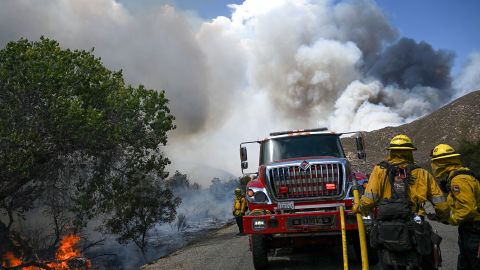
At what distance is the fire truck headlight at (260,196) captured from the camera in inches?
299

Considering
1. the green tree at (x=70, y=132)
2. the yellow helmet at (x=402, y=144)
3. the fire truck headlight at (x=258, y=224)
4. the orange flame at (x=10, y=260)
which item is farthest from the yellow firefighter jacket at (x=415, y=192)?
the orange flame at (x=10, y=260)

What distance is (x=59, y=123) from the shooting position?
17719mm

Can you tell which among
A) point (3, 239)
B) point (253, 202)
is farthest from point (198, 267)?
point (3, 239)

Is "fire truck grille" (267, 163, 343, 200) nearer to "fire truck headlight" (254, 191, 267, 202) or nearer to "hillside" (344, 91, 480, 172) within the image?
"fire truck headlight" (254, 191, 267, 202)

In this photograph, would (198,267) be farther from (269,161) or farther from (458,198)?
(458,198)

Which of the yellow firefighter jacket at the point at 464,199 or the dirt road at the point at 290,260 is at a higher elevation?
the yellow firefighter jacket at the point at 464,199

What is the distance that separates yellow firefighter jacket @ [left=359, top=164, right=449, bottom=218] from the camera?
13.8ft

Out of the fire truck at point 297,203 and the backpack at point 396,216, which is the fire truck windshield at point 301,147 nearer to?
the fire truck at point 297,203

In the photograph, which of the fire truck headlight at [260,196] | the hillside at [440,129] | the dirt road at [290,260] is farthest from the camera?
the hillside at [440,129]

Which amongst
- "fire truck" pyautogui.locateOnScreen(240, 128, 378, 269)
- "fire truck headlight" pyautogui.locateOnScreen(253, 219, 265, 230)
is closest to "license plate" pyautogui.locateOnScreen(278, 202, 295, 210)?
"fire truck" pyautogui.locateOnScreen(240, 128, 378, 269)

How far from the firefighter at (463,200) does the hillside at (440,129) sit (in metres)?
73.7

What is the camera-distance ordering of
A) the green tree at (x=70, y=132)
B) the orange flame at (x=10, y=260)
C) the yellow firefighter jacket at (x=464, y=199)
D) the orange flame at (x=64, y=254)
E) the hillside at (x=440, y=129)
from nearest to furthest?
the yellow firefighter jacket at (x=464, y=199)
the green tree at (x=70, y=132)
the orange flame at (x=10, y=260)
the orange flame at (x=64, y=254)
the hillside at (x=440, y=129)

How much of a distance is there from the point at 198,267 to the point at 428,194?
19.8 feet

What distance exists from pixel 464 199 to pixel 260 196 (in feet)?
13.2
